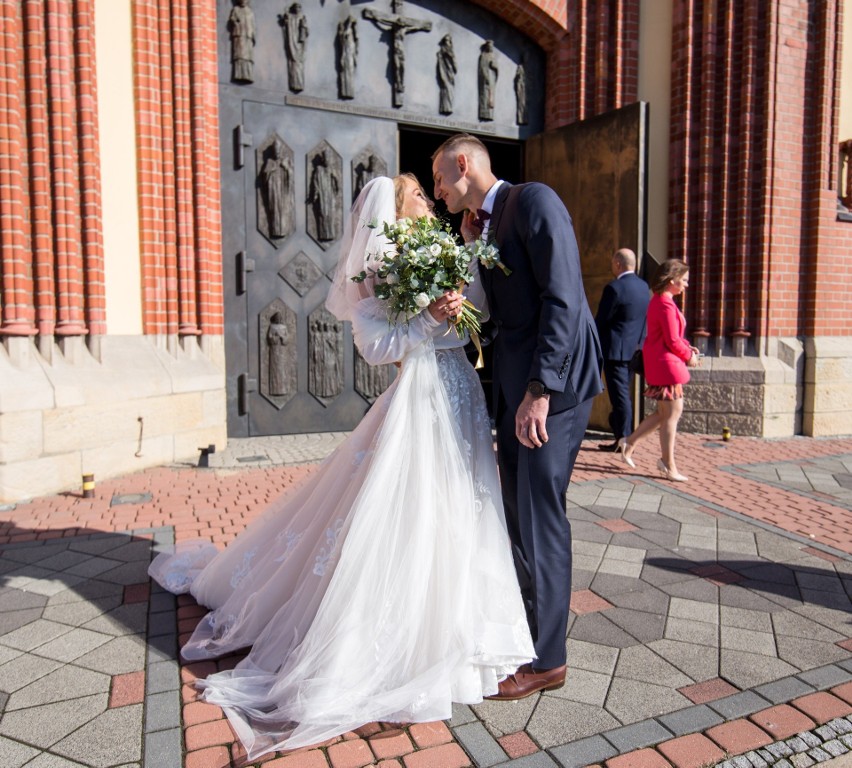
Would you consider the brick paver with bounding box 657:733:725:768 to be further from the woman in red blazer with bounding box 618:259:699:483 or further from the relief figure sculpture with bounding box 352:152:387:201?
the relief figure sculpture with bounding box 352:152:387:201

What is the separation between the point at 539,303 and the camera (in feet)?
8.82

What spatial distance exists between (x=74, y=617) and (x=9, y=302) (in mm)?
3011

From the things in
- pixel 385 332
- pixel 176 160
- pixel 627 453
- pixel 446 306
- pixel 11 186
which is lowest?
pixel 627 453

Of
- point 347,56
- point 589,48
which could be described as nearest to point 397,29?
point 347,56

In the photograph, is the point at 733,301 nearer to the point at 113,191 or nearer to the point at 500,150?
the point at 500,150

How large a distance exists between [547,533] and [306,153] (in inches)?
240

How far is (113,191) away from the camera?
20.3 feet

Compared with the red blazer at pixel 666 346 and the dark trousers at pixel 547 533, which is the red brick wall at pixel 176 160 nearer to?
the red blazer at pixel 666 346

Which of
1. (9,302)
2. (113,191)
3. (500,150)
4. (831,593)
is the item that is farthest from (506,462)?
(500,150)

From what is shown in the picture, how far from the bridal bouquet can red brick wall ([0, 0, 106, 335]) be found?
3925 millimetres

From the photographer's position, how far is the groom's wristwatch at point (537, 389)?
2.56 m

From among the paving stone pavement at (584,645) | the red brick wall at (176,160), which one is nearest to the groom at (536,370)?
the paving stone pavement at (584,645)

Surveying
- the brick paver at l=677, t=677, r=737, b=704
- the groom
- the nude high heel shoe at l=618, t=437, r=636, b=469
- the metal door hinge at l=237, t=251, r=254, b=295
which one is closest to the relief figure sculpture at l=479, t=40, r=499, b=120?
the metal door hinge at l=237, t=251, r=254, b=295

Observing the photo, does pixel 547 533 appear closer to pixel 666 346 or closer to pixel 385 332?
pixel 385 332
